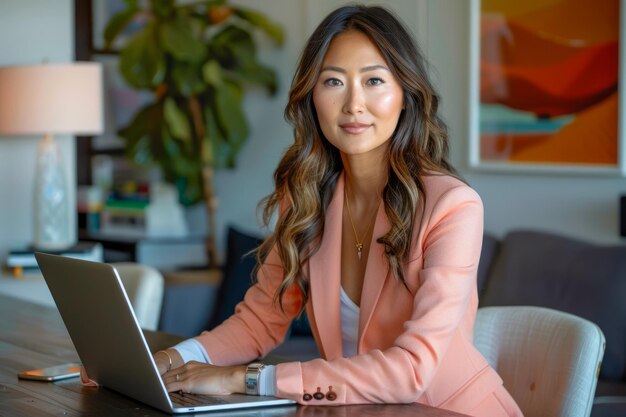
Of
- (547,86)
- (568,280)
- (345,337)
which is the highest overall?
(547,86)

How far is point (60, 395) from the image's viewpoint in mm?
2039

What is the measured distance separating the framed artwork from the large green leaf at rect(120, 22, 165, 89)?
174 cm

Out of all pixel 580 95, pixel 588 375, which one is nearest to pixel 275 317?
pixel 588 375

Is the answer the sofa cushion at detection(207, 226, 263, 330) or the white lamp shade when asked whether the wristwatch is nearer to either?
the sofa cushion at detection(207, 226, 263, 330)

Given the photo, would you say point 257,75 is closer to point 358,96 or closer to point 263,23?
point 263,23

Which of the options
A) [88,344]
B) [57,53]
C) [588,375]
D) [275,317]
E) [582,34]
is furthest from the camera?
[57,53]

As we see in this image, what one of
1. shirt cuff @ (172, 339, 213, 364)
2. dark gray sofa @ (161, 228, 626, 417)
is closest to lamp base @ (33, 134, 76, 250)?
dark gray sofa @ (161, 228, 626, 417)

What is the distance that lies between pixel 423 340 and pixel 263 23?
12.3ft

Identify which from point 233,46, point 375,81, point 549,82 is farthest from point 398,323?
point 233,46

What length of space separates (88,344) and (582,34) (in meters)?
2.72

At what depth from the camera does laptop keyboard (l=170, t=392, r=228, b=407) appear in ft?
6.18

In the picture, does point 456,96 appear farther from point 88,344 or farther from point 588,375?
point 88,344

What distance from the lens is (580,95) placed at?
4148mm

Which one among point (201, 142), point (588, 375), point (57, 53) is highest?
point (57, 53)
